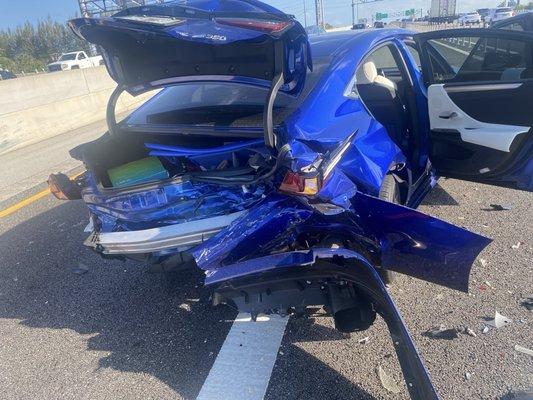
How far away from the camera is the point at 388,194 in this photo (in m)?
3.15

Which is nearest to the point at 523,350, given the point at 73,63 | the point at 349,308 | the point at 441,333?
the point at 441,333

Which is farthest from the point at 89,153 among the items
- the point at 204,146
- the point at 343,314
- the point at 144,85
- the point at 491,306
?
the point at 491,306

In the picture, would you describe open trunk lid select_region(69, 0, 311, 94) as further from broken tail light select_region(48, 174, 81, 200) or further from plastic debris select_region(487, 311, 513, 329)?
plastic debris select_region(487, 311, 513, 329)

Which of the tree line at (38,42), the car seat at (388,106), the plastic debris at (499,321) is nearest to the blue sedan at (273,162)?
the car seat at (388,106)

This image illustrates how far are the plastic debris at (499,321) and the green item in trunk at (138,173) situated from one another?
87.4 inches

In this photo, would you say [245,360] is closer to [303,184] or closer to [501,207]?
[303,184]

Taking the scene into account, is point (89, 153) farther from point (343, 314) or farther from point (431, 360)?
point (431, 360)

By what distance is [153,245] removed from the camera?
2.62 metres

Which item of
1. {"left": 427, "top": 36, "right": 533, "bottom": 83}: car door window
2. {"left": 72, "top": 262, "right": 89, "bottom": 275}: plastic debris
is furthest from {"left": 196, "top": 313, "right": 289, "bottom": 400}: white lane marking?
{"left": 427, "top": 36, "right": 533, "bottom": 83}: car door window

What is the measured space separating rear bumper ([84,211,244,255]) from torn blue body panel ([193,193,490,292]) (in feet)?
0.41

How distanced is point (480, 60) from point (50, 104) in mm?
10269

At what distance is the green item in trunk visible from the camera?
296cm

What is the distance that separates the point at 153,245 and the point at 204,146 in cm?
69

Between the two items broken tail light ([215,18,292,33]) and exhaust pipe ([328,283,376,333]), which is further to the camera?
exhaust pipe ([328,283,376,333])
